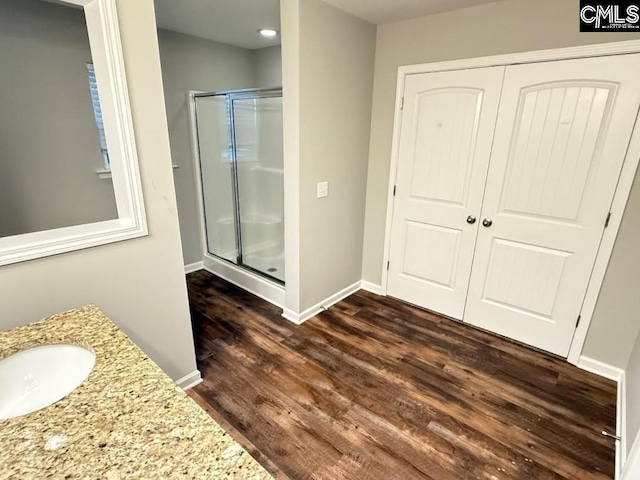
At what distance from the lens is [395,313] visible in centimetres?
292

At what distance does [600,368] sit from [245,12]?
143 inches

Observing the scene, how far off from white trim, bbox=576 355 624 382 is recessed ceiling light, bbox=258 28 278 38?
11.9 feet

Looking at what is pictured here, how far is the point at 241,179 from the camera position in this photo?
138 inches

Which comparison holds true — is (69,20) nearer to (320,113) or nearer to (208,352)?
(320,113)

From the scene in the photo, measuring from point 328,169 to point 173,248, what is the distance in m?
1.34

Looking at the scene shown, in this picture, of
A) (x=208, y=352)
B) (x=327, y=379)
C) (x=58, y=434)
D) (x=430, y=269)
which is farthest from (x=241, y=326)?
(x=58, y=434)

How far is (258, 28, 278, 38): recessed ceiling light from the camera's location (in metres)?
3.02

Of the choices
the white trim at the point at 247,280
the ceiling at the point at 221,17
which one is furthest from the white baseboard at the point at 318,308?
the ceiling at the point at 221,17

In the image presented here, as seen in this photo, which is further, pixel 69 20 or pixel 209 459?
pixel 69 20

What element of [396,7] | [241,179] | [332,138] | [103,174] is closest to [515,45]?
[396,7]

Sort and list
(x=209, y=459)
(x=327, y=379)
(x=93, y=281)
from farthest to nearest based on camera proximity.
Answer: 1. (x=327, y=379)
2. (x=93, y=281)
3. (x=209, y=459)

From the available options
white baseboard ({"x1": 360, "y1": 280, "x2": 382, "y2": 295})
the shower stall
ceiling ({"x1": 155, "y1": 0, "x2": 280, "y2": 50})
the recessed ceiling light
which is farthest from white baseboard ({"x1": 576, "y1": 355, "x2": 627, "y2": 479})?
the recessed ceiling light

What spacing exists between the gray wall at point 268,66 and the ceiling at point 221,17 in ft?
0.78

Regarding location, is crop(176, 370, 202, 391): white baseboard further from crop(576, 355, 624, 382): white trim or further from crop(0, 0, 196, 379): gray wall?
crop(576, 355, 624, 382): white trim
